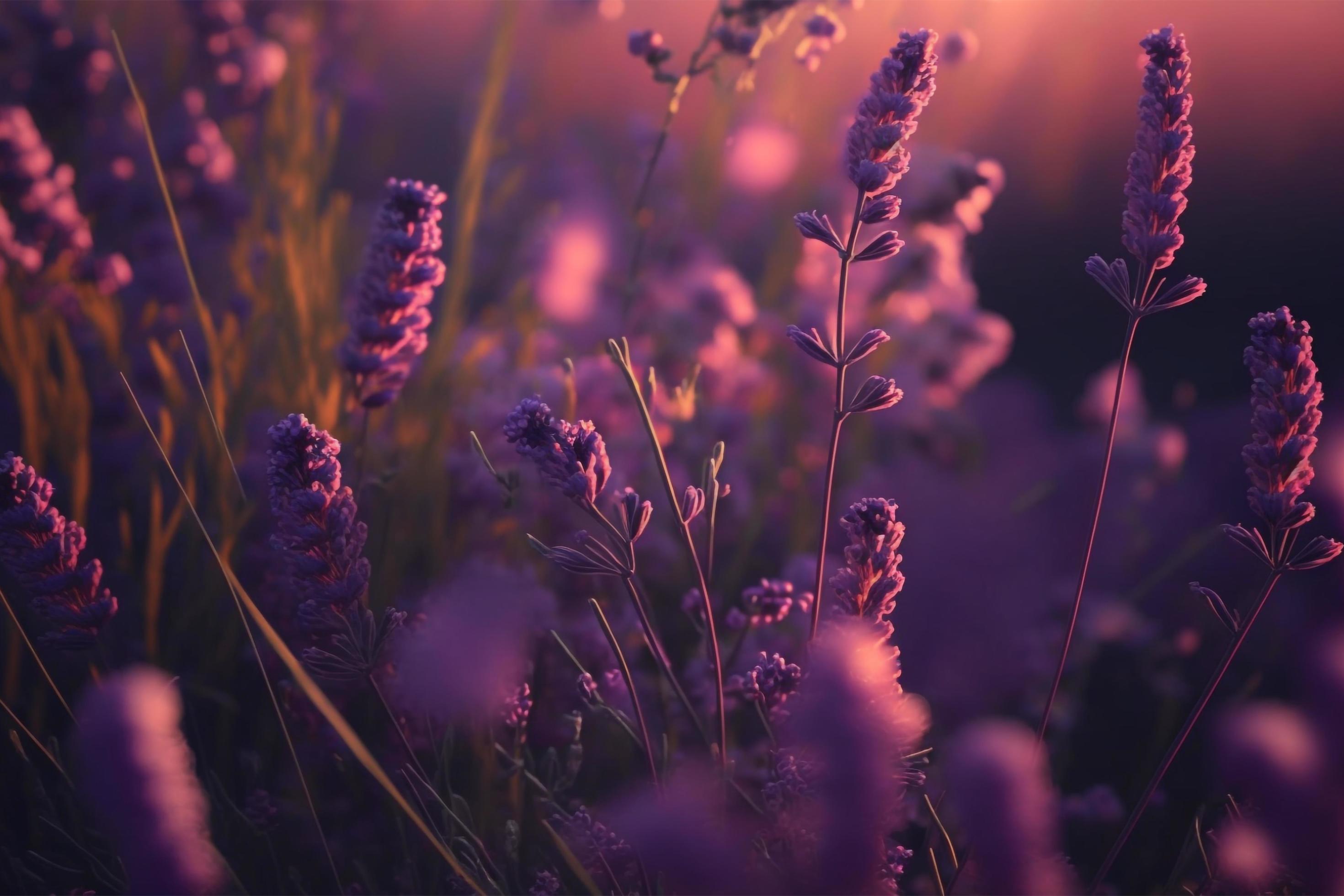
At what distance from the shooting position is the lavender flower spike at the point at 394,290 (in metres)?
1.05

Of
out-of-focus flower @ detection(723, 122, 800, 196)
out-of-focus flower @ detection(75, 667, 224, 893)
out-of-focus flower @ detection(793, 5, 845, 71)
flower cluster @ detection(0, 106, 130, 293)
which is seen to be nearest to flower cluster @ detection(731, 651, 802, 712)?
out-of-focus flower @ detection(75, 667, 224, 893)

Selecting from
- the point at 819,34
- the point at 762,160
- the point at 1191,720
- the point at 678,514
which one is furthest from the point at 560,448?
the point at 762,160

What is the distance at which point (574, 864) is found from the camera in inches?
28.3

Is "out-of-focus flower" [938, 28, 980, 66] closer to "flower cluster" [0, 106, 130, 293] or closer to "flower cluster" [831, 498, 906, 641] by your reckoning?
"flower cluster" [831, 498, 906, 641]

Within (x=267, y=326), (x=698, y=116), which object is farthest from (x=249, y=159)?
(x=698, y=116)

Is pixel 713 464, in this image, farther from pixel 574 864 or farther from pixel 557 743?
pixel 557 743

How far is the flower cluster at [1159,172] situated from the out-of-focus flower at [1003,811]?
44 centimetres

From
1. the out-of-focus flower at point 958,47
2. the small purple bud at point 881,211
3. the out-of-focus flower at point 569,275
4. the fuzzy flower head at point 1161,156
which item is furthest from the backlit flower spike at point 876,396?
the out-of-focus flower at point 569,275

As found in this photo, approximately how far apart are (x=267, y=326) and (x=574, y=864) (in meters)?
1.50

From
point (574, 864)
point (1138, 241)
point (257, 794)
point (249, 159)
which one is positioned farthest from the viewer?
point (249, 159)

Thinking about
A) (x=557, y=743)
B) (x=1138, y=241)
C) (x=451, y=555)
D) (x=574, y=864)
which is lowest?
(x=557, y=743)

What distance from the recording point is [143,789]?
583mm

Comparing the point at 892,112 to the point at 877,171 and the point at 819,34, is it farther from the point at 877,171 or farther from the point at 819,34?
the point at 819,34

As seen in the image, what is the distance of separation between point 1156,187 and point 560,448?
591mm
